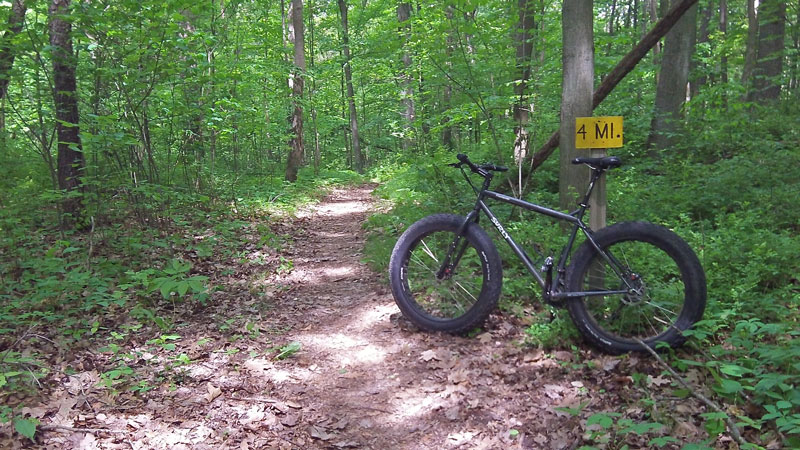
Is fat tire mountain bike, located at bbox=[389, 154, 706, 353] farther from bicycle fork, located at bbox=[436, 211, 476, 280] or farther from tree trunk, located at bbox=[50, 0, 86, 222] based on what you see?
tree trunk, located at bbox=[50, 0, 86, 222]

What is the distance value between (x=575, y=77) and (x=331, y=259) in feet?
14.0

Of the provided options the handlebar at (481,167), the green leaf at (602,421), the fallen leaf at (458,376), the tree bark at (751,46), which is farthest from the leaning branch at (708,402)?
the tree bark at (751,46)

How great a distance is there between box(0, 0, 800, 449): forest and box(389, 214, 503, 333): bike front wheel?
0.22 metres

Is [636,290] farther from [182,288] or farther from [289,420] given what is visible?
[182,288]

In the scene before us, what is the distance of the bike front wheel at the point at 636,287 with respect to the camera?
10.6 feet

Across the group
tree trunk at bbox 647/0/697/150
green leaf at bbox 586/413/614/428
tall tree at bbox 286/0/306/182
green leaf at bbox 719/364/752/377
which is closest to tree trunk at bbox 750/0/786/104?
tree trunk at bbox 647/0/697/150

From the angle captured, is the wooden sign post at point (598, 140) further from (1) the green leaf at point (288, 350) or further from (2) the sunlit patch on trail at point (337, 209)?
(2) the sunlit patch on trail at point (337, 209)

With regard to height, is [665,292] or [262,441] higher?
[665,292]

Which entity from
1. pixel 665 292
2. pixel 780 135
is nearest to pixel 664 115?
pixel 780 135

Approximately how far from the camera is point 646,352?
3305 millimetres

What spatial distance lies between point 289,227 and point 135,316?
441cm

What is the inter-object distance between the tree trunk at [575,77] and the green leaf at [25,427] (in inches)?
157

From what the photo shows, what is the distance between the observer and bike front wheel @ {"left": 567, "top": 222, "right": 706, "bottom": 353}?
322 cm

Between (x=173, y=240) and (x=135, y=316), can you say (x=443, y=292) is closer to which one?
(x=135, y=316)
